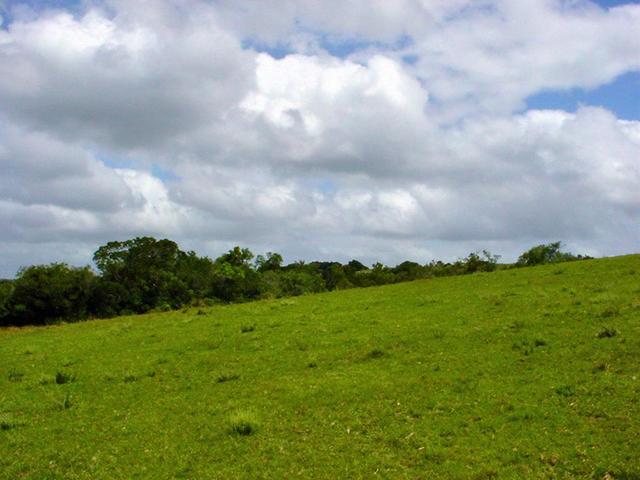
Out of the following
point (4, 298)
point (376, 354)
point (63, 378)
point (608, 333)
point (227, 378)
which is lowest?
point (63, 378)

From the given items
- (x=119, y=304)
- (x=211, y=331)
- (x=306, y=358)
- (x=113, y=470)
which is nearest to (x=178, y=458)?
(x=113, y=470)

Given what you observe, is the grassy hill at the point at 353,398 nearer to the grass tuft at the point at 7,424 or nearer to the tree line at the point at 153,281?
the grass tuft at the point at 7,424

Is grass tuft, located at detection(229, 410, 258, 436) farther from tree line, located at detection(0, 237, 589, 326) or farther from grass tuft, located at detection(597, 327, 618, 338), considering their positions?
tree line, located at detection(0, 237, 589, 326)

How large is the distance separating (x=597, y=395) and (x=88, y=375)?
1624 centimetres

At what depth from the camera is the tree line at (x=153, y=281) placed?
58.8 metres

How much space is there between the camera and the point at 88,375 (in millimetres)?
20594

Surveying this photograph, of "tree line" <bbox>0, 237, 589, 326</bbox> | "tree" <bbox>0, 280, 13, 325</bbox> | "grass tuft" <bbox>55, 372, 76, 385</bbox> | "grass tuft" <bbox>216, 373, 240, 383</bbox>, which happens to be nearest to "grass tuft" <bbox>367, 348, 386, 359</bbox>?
"grass tuft" <bbox>216, 373, 240, 383</bbox>

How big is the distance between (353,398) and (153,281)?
59.0 meters

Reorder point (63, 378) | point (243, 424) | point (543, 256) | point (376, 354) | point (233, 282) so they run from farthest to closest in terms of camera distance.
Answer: point (233, 282) → point (543, 256) → point (63, 378) → point (376, 354) → point (243, 424)

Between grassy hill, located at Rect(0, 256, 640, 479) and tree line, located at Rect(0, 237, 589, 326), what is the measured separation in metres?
28.0

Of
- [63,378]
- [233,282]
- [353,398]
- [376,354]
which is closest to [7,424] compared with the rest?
[63,378]

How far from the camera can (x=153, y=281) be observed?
7000 cm

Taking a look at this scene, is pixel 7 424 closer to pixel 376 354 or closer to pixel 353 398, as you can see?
pixel 353 398

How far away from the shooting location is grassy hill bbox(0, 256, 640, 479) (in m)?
11.1
